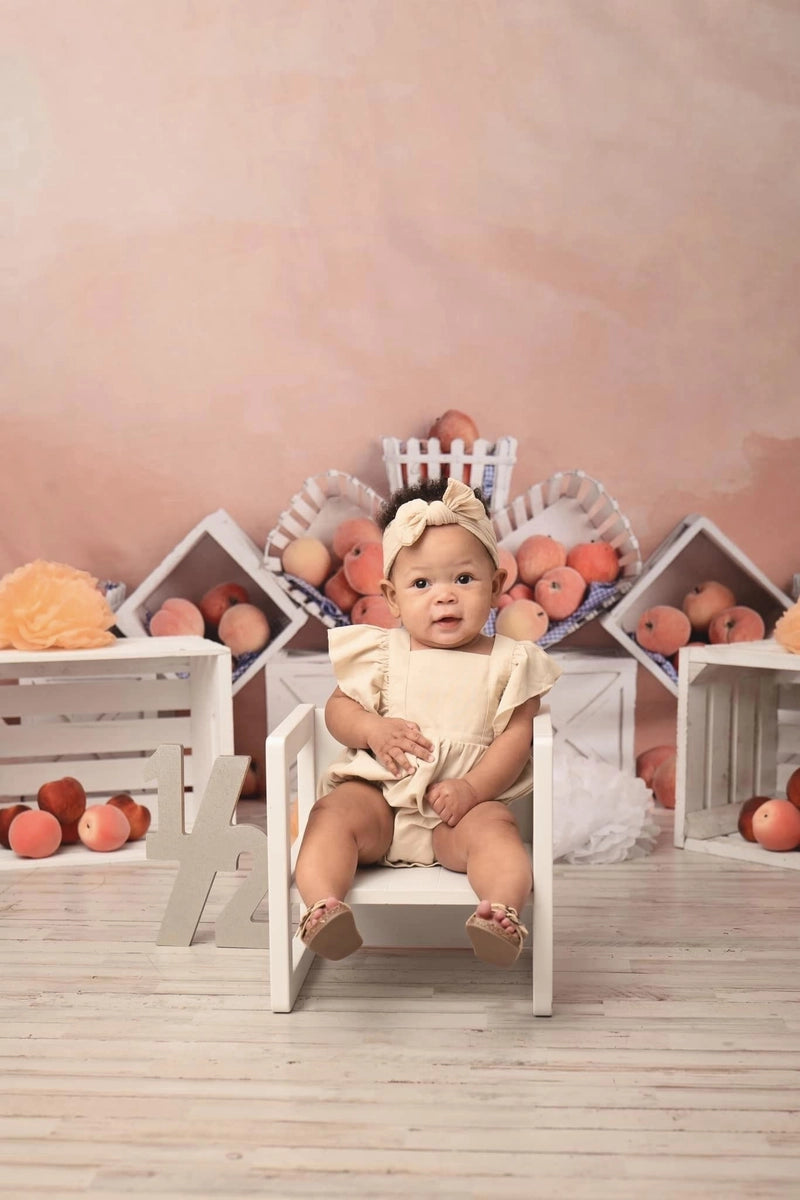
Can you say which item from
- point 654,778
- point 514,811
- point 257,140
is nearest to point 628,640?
point 654,778

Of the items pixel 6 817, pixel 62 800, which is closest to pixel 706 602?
pixel 62 800

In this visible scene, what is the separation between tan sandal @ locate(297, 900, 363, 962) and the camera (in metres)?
1.74

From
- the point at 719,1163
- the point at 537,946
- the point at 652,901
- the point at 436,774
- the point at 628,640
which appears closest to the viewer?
the point at 719,1163

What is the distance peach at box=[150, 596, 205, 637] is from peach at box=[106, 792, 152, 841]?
560 millimetres

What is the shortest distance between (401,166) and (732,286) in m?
1.08

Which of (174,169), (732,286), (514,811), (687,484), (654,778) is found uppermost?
(174,169)

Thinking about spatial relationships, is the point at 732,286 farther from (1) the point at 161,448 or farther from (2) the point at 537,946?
(2) the point at 537,946

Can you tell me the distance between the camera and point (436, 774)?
6.92 feet

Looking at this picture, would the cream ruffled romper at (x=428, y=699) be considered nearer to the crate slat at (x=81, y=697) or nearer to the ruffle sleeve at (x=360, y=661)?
the ruffle sleeve at (x=360, y=661)

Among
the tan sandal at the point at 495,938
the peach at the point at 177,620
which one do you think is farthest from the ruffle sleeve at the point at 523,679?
the peach at the point at 177,620

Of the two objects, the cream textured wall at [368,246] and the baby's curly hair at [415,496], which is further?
the cream textured wall at [368,246]

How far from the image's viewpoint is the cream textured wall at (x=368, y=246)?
3.42 m

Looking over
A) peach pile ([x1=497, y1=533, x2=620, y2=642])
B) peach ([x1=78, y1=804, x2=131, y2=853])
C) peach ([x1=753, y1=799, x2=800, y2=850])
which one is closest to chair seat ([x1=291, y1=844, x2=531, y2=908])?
peach ([x1=78, y1=804, x2=131, y2=853])

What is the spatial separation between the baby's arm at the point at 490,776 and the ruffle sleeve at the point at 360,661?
22cm
